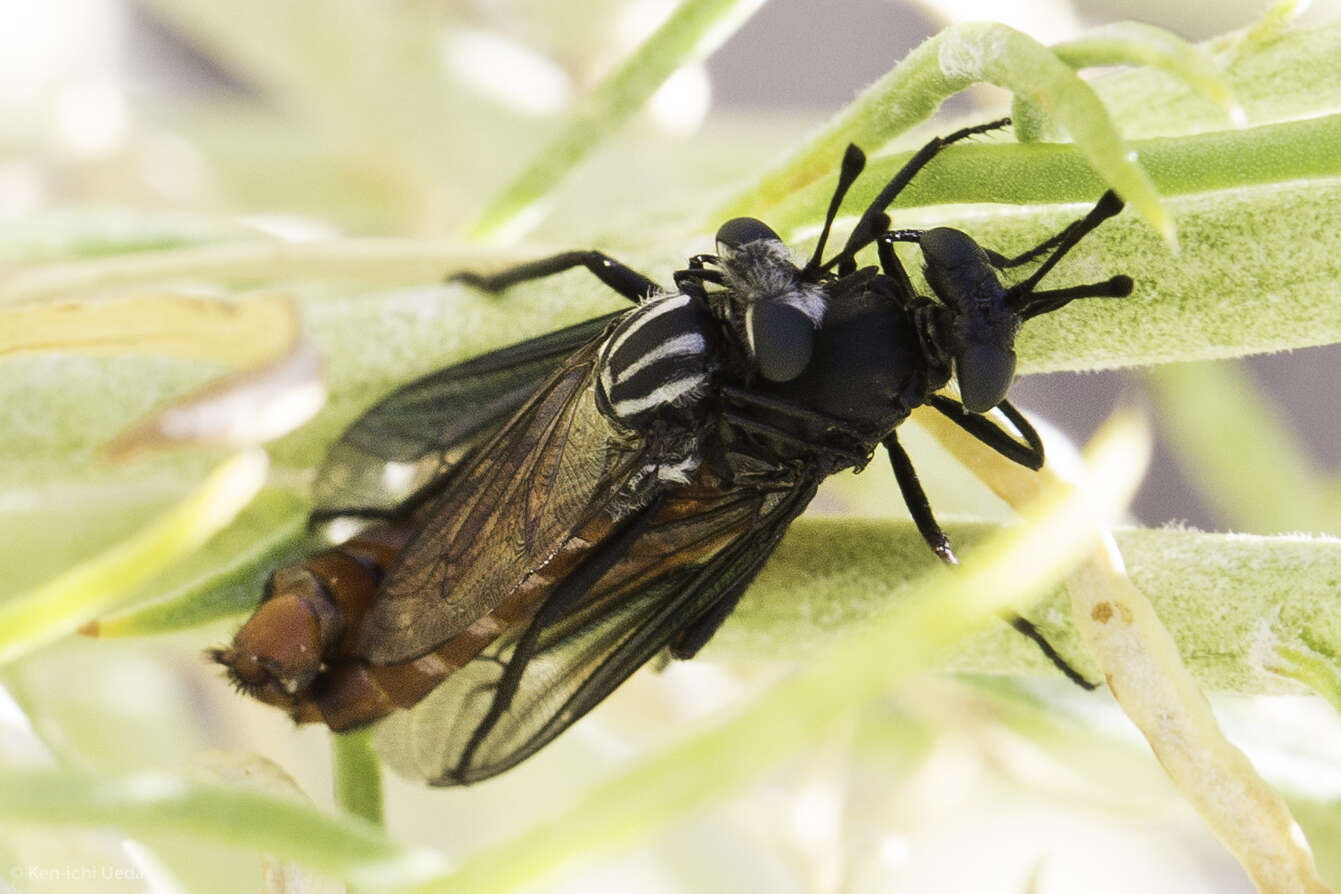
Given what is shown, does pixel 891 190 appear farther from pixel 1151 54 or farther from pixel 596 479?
pixel 596 479

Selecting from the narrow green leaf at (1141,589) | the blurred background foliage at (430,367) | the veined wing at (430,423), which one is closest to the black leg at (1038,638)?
the narrow green leaf at (1141,589)

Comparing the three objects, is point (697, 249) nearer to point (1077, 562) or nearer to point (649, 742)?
point (1077, 562)

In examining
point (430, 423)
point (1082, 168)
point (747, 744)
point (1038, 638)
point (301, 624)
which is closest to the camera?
point (747, 744)

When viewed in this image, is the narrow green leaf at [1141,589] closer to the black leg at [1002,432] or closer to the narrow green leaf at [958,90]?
the black leg at [1002,432]

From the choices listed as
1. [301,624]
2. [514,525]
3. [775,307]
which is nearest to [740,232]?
[775,307]

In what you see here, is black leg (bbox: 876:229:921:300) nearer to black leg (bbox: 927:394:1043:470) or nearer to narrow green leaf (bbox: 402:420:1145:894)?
black leg (bbox: 927:394:1043:470)

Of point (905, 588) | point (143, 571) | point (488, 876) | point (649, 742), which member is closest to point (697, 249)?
point (905, 588)
